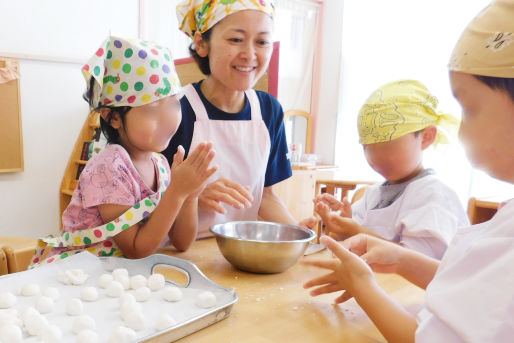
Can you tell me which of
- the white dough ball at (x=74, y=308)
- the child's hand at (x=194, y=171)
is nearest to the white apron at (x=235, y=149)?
the child's hand at (x=194, y=171)

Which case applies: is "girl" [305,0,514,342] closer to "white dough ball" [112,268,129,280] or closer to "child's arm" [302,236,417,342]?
"child's arm" [302,236,417,342]

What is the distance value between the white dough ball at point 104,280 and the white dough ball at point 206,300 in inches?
7.5

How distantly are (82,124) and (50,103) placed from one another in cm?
31

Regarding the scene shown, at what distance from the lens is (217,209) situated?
1094 mm

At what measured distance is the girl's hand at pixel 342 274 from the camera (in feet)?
2.35

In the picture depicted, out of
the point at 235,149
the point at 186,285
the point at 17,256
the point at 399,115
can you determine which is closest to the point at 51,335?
the point at 186,285

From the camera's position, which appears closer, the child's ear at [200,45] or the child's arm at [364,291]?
the child's arm at [364,291]

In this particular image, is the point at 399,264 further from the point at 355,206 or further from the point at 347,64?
the point at 347,64

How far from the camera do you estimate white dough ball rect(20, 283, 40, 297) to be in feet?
2.40

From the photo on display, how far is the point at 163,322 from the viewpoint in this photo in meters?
0.63

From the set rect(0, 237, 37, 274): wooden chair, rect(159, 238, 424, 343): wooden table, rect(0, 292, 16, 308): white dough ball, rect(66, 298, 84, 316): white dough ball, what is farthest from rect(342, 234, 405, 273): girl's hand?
rect(0, 237, 37, 274): wooden chair

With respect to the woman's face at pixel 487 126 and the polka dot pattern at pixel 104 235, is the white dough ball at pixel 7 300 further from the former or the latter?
the woman's face at pixel 487 126

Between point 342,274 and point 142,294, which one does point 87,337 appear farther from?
point 342,274

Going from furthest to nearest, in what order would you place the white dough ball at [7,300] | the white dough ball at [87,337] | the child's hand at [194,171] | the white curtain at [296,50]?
the white curtain at [296,50] < the child's hand at [194,171] < the white dough ball at [7,300] < the white dough ball at [87,337]
